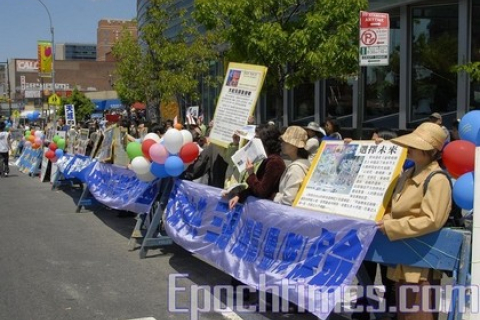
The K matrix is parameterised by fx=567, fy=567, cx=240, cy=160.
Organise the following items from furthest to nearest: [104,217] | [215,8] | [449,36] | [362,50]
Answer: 1. [449,36]
2. [215,8]
3. [104,217]
4. [362,50]

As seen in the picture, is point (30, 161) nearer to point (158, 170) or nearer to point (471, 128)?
point (158, 170)

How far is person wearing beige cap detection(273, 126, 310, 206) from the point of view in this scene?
5.18 metres

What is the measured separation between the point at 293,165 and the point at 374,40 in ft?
11.4

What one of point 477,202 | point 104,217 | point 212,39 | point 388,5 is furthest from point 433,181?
point 212,39

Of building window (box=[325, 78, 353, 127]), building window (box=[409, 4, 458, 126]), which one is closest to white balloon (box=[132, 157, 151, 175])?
building window (box=[409, 4, 458, 126])

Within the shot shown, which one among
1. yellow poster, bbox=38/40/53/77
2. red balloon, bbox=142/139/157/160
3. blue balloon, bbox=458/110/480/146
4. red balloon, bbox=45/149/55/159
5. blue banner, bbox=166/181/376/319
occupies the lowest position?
blue banner, bbox=166/181/376/319

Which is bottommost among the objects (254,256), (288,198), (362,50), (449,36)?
(254,256)

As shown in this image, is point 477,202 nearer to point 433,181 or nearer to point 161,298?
point 433,181

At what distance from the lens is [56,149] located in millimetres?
15609

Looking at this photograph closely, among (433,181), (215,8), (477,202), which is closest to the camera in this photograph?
(477,202)

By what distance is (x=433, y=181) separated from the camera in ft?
12.6

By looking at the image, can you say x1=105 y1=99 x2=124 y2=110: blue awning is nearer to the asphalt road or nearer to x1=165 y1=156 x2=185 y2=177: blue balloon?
the asphalt road

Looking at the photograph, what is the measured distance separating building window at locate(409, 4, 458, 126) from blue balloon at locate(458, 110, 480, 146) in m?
12.3

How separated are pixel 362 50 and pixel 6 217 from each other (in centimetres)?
741
